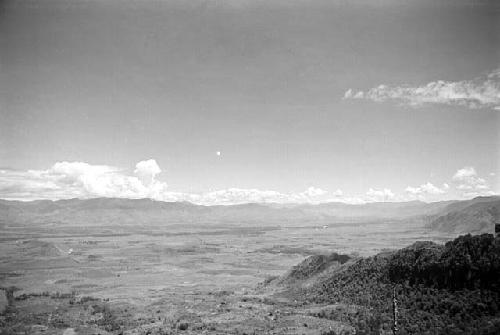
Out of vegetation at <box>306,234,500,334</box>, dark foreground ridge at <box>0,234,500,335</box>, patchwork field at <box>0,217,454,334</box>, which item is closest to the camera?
vegetation at <box>306,234,500,334</box>

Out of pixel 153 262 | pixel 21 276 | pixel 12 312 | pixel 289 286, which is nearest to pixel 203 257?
pixel 153 262

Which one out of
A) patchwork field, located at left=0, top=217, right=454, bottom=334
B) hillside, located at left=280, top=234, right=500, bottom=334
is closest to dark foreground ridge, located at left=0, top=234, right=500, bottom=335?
hillside, located at left=280, top=234, right=500, bottom=334

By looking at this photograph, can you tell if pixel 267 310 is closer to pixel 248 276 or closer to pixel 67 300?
pixel 67 300

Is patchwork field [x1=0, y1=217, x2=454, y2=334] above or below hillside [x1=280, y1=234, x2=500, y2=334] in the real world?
below

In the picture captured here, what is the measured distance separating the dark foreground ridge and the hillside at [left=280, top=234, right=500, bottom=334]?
10 cm

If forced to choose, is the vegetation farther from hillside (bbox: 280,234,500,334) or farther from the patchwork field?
the patchwork field

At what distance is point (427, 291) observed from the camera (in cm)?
4400

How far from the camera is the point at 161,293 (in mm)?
73750

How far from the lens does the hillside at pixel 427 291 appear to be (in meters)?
36.7

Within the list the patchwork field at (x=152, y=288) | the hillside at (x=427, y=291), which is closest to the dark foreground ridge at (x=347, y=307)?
the hillside at (x=427, y=291)

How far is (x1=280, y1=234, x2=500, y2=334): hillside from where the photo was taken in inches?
1446

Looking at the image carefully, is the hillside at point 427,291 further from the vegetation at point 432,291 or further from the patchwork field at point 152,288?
the patchwork field at point 152,288

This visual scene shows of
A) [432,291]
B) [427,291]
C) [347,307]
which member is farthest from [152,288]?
[432,291]

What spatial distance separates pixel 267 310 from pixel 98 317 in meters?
23.5
